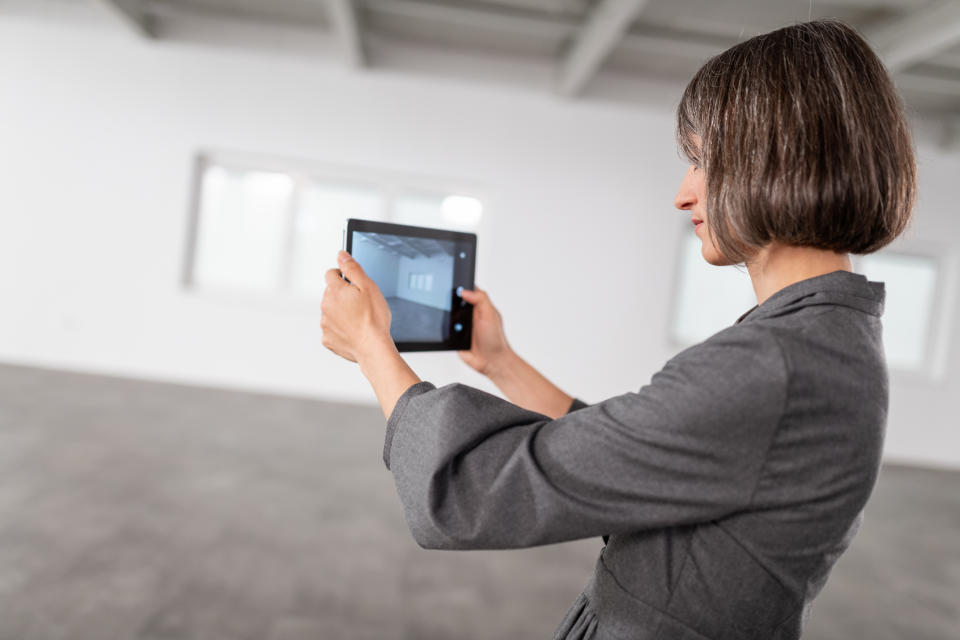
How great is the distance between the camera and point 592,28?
15.0ft

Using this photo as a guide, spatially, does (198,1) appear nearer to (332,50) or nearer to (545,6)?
(332,50)

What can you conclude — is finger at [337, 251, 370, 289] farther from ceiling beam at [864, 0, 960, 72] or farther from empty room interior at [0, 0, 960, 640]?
ceiling beam at [864, 0, 960, 72]

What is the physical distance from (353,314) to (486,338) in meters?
0.40

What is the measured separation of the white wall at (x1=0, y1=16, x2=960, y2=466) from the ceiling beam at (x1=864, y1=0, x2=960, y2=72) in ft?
5.61

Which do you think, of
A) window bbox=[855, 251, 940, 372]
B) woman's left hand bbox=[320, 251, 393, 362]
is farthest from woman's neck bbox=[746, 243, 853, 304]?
window bbox=[855, 251, 940, 372]

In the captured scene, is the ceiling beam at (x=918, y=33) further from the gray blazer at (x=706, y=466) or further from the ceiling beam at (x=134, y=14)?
the ceiling beam at (x=134, y=14)

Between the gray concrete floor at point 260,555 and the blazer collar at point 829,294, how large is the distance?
5.84ft

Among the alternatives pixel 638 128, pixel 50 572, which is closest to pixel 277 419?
pixel 50 572

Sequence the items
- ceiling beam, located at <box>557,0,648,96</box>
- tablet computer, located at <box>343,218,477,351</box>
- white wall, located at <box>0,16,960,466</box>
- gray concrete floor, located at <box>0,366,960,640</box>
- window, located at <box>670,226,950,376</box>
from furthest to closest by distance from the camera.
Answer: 1. window, located at <box>670,226,950,376</box>
2. white wall, located at <box>0,16,960,466</box>
3. ceiling beam, located at <box>557,0,648,96</box>
4. gray concrete floor, located at <box>0,366,960,640</box>
5. tablet computer, located at <box>343,218,477,351</box>

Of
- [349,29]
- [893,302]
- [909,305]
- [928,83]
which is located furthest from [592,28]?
[909,305]

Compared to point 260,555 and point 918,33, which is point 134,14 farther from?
point 918,33

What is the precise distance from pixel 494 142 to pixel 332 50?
147cm

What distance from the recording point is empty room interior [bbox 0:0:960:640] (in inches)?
23.6

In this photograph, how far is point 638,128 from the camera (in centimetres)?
574
